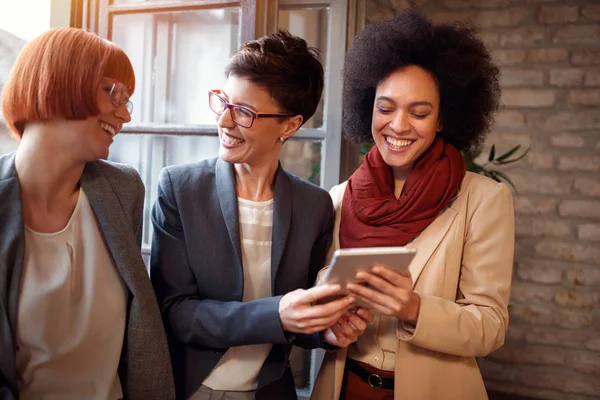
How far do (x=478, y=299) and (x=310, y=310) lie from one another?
459 millimetres

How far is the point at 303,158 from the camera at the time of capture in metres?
2.12

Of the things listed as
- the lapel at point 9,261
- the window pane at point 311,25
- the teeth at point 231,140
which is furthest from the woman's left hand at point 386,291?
the window pane at point 311,25

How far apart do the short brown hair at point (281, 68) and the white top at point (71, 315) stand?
566 mm

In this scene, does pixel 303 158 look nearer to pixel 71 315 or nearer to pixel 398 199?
pixel 398 199

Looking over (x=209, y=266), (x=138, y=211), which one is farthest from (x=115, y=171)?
(x=209, y=266)

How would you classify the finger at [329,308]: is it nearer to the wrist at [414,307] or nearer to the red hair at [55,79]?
the wrist at [414,307]

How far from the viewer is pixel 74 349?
1.30 m

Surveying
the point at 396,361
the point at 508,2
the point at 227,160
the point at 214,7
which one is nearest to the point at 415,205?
the point at 396,361

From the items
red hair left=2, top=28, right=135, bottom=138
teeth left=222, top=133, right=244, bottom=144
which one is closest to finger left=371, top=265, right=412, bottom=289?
teeth left=222, top=133, right=244, bottom=144

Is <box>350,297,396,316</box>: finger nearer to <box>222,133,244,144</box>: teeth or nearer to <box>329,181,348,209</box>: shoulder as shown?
→ <box>329,181,348,209</box>: shoulder

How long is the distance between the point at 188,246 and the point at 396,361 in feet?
2.13

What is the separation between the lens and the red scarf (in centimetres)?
153

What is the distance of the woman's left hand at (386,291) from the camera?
129 cm

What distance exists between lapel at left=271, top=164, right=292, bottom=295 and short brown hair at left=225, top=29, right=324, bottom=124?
0.71 feet
